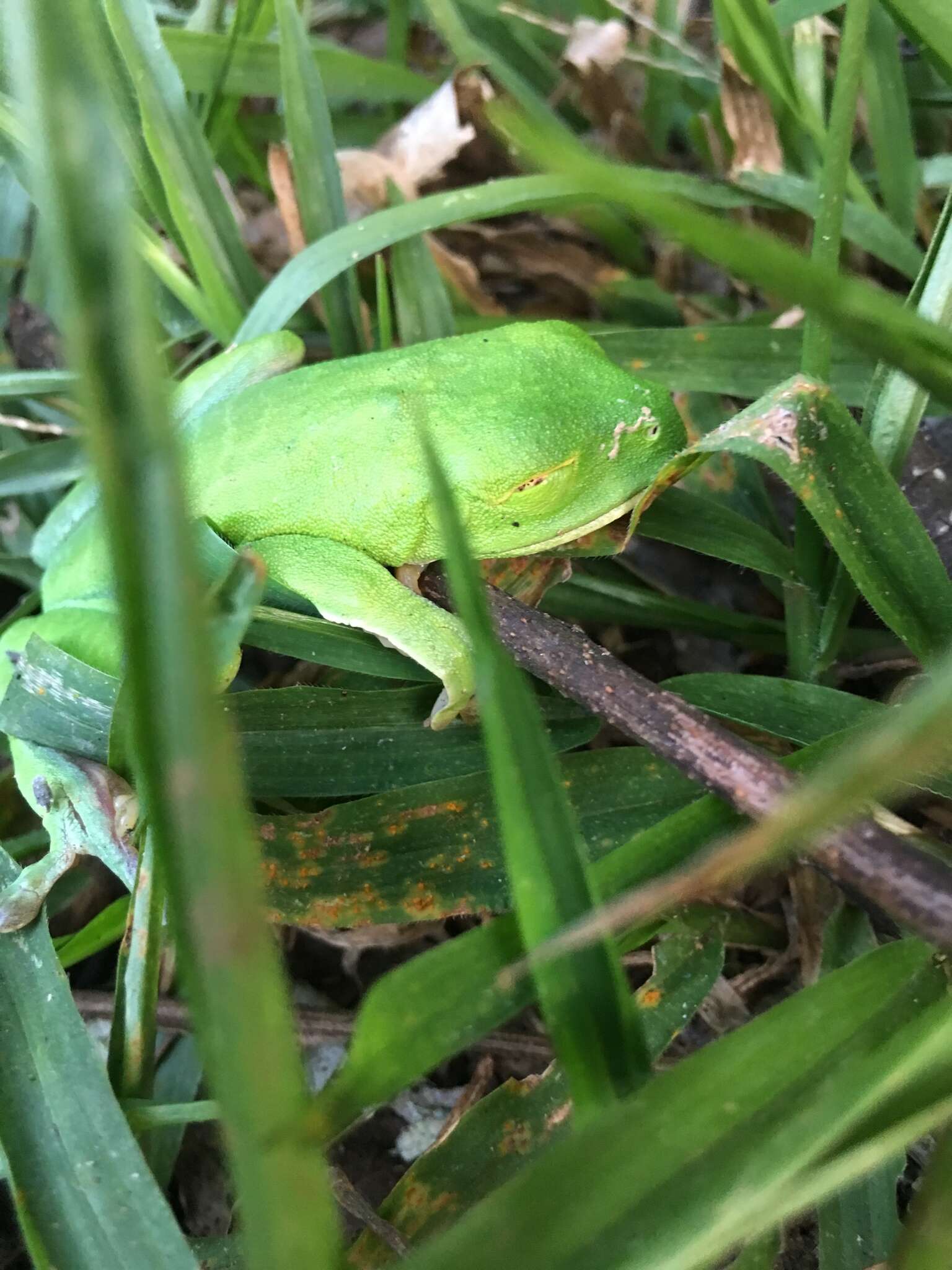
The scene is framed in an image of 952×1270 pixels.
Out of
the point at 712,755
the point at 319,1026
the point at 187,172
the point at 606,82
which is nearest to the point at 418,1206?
the point at 319,1026

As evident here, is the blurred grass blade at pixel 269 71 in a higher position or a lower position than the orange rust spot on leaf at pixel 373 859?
higher

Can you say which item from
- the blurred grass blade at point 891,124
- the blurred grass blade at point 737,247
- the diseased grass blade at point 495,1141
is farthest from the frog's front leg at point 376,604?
the blurred grass blade at point 891,124

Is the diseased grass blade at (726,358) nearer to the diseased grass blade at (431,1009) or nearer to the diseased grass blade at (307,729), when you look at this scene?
the diseased grass blade at (307,729)

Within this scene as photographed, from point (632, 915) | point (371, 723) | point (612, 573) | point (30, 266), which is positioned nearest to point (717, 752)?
point (632, 915)

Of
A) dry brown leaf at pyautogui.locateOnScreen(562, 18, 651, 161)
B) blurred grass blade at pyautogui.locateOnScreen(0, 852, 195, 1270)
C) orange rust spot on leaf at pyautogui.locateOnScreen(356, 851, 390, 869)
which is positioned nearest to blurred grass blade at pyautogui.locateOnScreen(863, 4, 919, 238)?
dry brown leaf at pyautogui.locateOnScreen(562, 18, 651, 161)

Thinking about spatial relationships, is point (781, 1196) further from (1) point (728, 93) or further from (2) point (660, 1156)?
(1) point (728, 93)

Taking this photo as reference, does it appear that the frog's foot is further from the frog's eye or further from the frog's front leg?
the frog's eye
